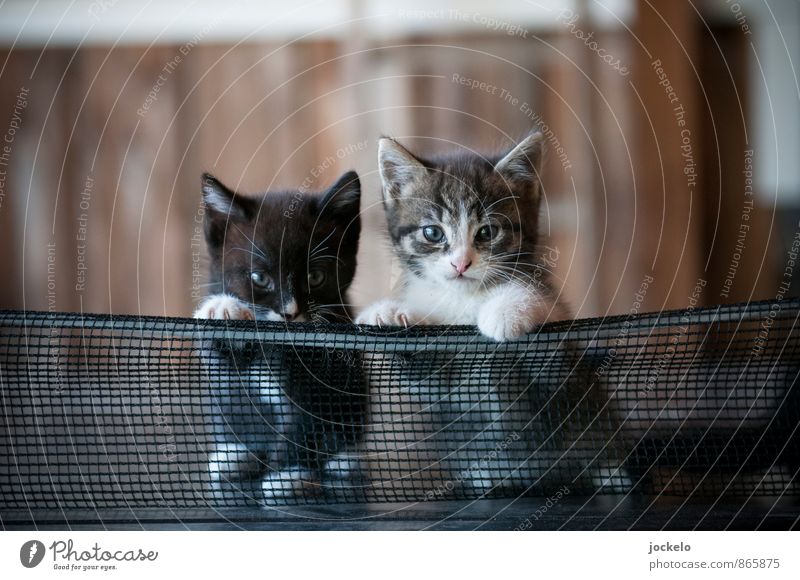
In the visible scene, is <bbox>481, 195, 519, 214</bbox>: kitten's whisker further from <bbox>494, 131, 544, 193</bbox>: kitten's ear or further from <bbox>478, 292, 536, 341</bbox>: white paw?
<bbox>478, 292, 536, 341</bbox>: white paw

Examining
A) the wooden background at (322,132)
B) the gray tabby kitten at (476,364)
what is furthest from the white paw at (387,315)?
the wooden background at (322,132)

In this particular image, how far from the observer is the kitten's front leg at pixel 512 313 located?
2.24 ft

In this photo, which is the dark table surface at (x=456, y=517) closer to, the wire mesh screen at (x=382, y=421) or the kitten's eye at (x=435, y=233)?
the wire mesh screen at (x=382, y=421)

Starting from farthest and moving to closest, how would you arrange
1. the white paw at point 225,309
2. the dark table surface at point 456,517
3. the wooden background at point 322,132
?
the wooden background at point 322,132
the white paw at point 225,309
the dark table surface at point 456,517

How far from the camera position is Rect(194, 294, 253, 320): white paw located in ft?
2.50

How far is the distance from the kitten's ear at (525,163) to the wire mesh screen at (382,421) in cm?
23

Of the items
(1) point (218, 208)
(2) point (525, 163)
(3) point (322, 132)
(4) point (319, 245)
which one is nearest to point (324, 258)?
(4) point (319, 245)

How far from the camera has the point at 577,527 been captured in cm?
64

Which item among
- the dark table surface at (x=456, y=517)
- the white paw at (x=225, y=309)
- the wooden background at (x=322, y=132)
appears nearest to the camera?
the dark table surface at (x=456, y=517)

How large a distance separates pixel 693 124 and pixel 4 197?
183 centimetres

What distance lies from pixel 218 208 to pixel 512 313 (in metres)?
0.32
